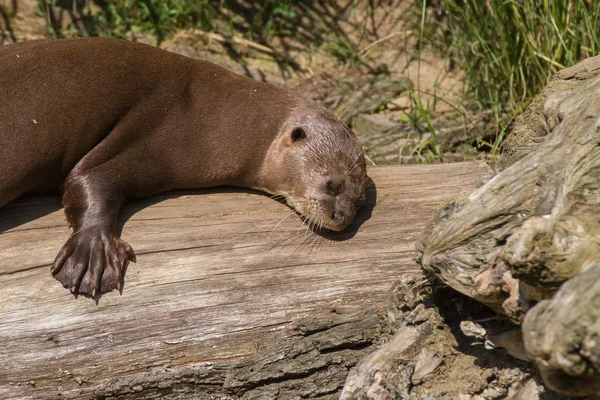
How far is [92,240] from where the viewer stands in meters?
2.81

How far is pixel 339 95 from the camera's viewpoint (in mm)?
5242

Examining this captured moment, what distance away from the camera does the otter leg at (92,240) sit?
2.66m

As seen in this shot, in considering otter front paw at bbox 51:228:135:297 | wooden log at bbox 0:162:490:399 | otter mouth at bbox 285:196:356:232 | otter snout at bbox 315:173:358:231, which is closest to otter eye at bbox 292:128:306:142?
otter snout at bbox 315:173:358:231

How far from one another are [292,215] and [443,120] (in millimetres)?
1921

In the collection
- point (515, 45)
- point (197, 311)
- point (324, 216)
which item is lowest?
point (197, 311)

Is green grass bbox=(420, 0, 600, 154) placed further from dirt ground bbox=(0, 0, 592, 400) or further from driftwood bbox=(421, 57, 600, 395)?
driftwood bbox=(421, 57, 600, 395)

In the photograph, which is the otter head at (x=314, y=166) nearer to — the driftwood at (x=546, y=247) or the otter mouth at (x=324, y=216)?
the otter mouth at (x=324, y=216)

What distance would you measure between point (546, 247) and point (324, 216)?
146 cm

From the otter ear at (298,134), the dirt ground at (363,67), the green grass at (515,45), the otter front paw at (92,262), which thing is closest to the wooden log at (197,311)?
the otter front paw at (92,262)

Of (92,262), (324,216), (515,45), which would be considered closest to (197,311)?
(92,262)

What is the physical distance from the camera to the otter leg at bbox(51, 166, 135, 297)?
8.72 feet

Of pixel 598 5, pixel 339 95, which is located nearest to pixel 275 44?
→ pixel 339 95

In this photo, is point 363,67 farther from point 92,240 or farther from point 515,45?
point 92,240

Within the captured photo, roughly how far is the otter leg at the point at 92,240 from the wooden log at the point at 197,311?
0.14 ft
